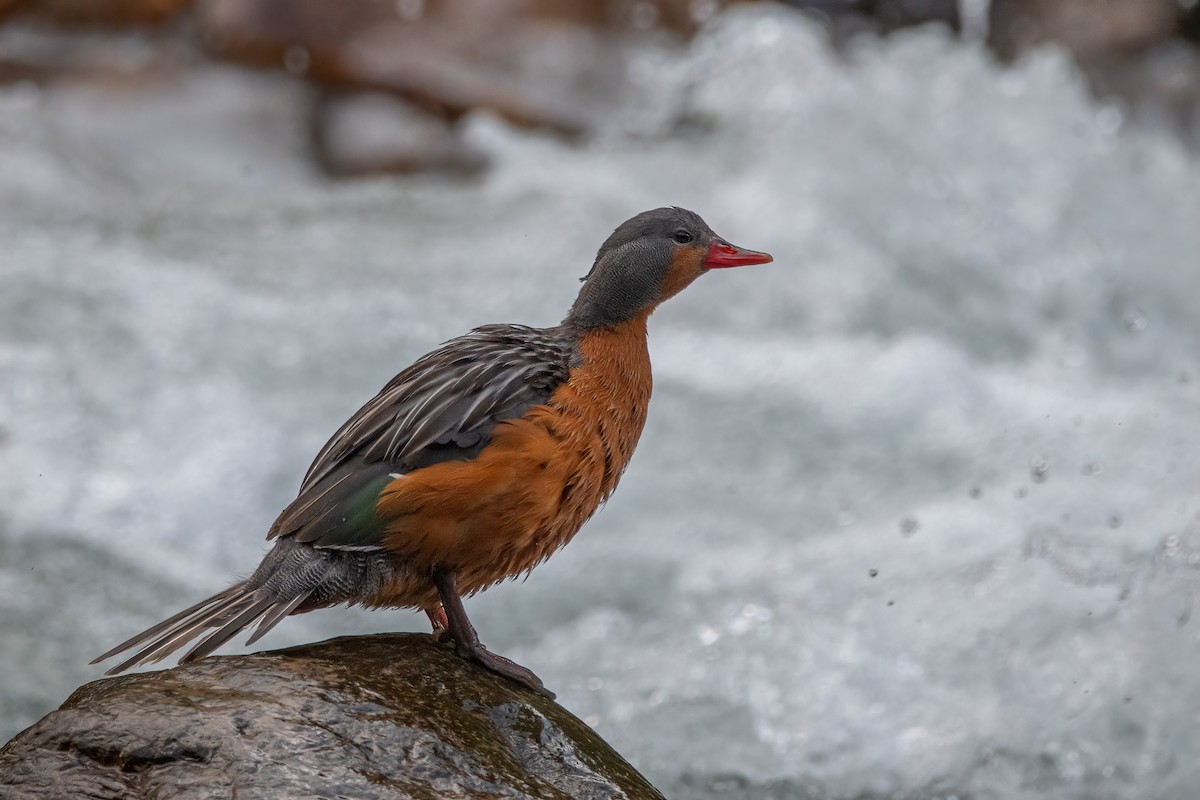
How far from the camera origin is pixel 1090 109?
12.2 m

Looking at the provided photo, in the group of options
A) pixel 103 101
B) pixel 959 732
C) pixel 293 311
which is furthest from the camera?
pixel 103 101

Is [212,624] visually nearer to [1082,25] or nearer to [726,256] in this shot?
[726,256]

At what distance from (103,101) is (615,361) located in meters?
8.05

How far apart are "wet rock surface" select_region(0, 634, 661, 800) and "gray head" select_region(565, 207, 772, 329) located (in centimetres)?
140

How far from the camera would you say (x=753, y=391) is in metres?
9.64

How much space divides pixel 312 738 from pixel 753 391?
6.06m

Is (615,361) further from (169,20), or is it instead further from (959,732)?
(169,20)

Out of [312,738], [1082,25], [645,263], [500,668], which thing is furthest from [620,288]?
[1082,25]

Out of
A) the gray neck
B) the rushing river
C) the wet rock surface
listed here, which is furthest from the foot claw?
the rushing river

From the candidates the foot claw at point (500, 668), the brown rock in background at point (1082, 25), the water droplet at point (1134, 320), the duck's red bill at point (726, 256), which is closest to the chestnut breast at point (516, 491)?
the foot claw at point (500, 668)

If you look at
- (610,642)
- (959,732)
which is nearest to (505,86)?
(610,642)

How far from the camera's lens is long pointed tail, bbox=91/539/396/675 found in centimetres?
435

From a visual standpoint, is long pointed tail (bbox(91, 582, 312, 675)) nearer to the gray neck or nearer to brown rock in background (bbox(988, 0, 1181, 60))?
the gray neck

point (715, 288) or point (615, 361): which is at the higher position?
point (715, 288)
